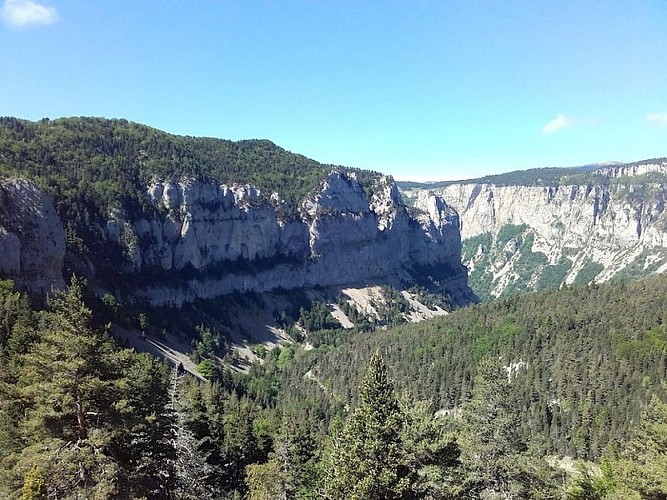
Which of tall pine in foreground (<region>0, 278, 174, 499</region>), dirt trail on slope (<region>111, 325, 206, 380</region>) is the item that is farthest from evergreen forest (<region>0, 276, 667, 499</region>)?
dirt trail on slope (<region>111, 325, 206, 380</region>)

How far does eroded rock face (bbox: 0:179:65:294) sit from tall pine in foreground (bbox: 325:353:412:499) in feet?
303

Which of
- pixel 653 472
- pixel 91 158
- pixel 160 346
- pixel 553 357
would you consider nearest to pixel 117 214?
pixel 91 158

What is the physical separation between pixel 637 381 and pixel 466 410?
86959 mm

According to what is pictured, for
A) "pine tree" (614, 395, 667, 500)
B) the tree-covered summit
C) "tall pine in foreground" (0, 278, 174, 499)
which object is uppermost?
the tree-covered summit

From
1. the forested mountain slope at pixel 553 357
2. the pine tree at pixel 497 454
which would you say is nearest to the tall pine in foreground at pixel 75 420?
the pine tree at pixel 497 454

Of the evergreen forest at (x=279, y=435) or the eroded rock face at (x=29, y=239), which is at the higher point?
the eroded rock face at (x=29, y=239)

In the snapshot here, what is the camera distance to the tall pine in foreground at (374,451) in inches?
1009

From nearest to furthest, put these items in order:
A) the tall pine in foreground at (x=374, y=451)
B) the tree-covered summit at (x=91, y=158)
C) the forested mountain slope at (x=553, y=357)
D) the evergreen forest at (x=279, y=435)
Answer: the evergreen forest at (x=279, y=435)
the tall pine in foreground at (x=374, y=451)
the forested mountain slope at (x=553, y=357)
the tree-covered summit at (x=91, y=158)

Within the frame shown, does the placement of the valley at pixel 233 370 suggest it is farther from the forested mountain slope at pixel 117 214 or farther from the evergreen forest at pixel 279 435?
the forested mountain slope at pixel 117 214

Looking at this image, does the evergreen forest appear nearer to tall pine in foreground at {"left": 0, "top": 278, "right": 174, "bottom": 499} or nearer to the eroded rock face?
tall pine in foreground at {"left": 0, "top": 278, "right": 174, "bottom": 499}

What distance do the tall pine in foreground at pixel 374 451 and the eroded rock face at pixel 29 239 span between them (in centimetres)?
9229

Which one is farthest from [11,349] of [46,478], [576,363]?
[576,363]

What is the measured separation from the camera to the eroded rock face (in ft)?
318

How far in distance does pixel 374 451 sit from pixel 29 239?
3988 inches
